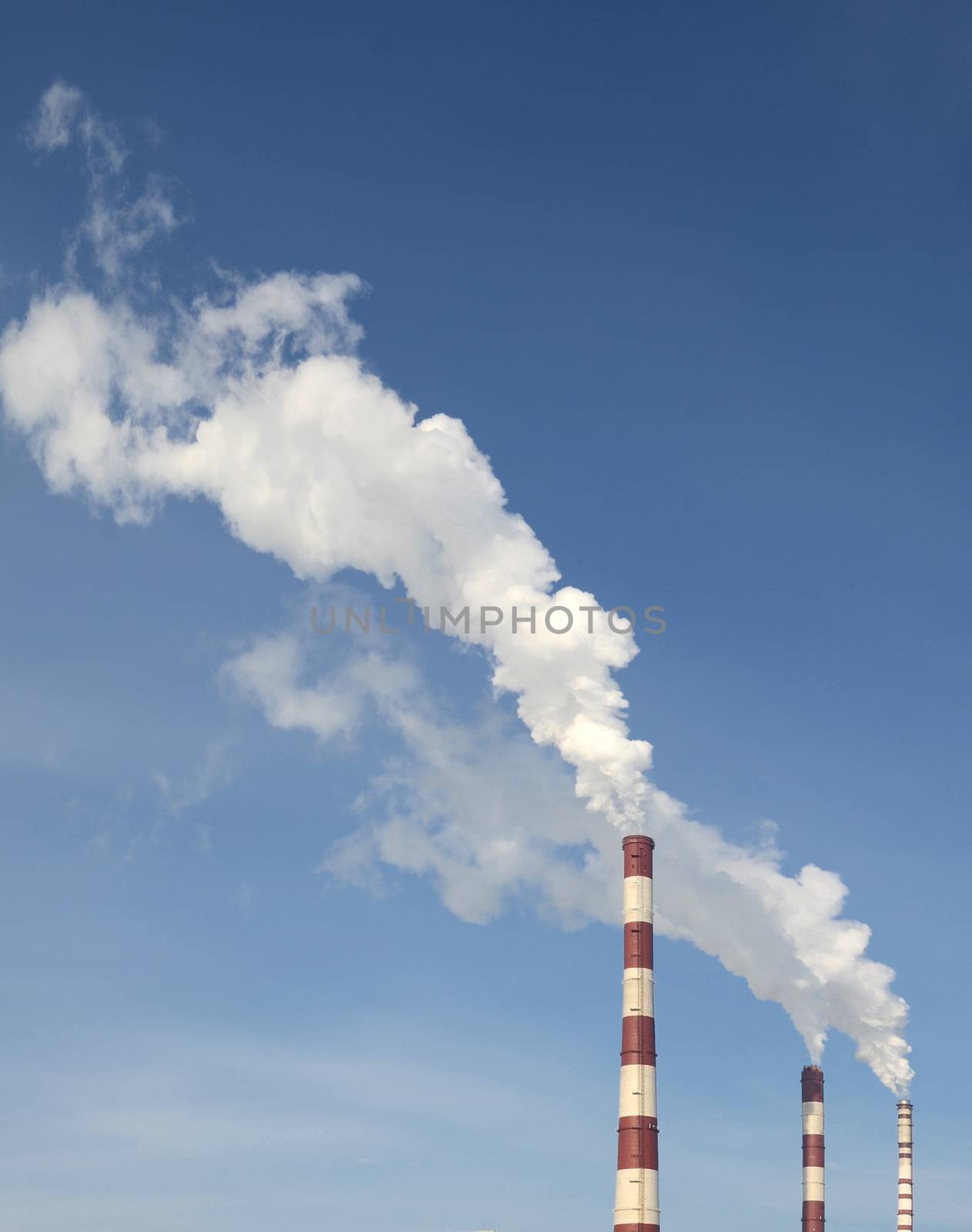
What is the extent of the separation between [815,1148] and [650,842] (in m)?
27.6

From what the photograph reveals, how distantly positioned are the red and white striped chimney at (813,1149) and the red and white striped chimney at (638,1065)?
77.9 feet

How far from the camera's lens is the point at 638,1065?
52875 mm

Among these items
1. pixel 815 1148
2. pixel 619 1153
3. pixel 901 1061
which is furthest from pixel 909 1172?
pixel 619 1153

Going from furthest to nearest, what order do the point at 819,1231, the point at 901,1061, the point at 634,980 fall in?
the point at 901,1061 → the point at 819,1231 → the point at 634,980

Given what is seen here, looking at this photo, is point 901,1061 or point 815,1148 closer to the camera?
point 815,1148

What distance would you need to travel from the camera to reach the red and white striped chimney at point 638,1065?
168ft

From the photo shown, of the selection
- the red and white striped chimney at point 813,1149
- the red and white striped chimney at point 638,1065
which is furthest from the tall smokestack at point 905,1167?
the red and white striped chimney at point 638,1065

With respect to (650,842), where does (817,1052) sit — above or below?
below

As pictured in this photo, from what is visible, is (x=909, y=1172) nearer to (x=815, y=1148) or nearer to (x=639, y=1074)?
(x=815, y=1148)

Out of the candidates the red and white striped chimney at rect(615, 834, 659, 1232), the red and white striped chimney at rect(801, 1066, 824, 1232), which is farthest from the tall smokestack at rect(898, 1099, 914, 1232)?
the red and white striped chimney at rect(615, 834, 659, 1232)

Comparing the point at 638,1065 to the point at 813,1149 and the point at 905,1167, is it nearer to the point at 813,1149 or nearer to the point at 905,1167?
the point at 813,1149

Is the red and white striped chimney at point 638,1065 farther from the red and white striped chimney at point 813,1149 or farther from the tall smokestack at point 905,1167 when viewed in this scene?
the tall smokestack at point 905,1167

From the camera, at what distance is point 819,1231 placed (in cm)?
7044

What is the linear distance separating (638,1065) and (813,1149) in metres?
25.6
